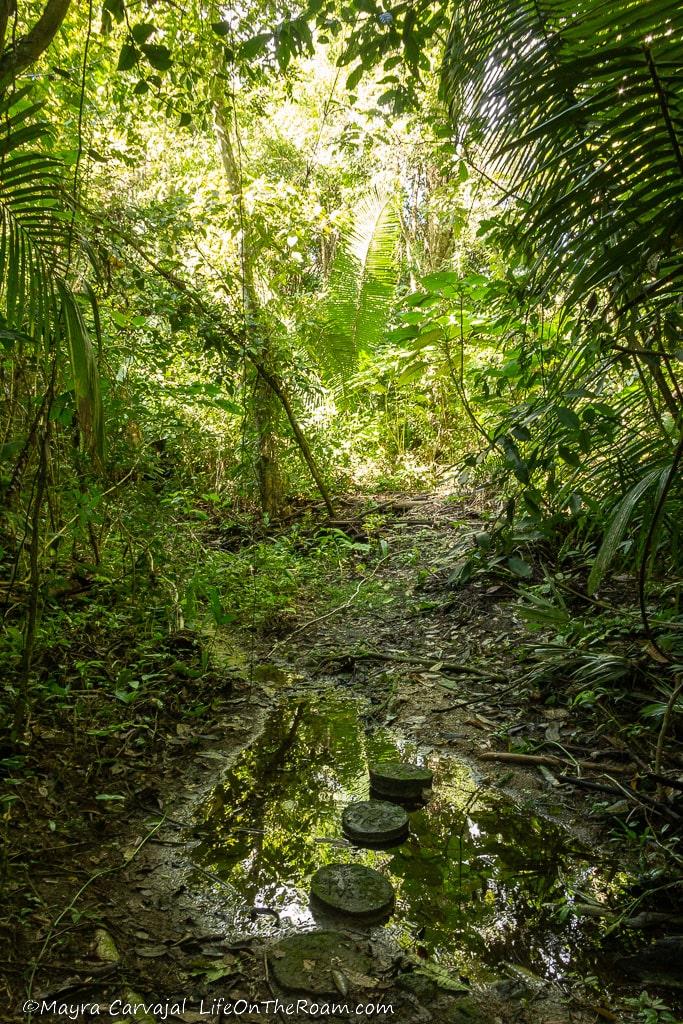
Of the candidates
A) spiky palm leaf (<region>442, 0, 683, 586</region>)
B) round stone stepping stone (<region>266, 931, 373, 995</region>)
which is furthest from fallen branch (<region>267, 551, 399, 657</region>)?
spiky palm leaf (<region>442, 0, 683, 586</region>)

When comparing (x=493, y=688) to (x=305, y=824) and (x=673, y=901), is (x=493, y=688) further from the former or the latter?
(x=673, y=901)

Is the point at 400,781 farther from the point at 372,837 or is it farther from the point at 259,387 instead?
the point at 259,387

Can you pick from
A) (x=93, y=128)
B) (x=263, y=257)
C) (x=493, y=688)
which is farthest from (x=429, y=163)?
(x=493, y=688)

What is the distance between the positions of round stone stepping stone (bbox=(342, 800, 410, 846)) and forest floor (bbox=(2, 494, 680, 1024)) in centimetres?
9

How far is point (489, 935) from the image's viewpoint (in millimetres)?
1922

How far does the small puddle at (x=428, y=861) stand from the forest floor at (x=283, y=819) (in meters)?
0.01

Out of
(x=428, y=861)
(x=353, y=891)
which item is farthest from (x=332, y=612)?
(x=353, y=891)

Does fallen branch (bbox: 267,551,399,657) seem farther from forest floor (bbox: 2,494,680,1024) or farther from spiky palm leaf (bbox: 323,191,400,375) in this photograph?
spiky palm leaf (bbox: 323,191,400,375)

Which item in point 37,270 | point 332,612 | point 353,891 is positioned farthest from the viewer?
point 332,612

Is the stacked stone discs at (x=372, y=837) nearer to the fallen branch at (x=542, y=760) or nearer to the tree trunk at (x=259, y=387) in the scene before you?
the fallen branch at (x=542, y=760)

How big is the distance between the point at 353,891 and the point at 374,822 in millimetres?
394

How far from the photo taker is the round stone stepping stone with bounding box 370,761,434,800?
8.81 feet

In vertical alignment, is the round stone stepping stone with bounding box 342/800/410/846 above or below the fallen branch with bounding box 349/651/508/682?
below

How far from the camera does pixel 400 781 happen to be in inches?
106
